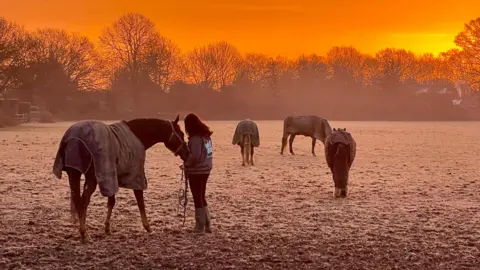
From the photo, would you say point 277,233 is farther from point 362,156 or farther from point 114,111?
point 114,111

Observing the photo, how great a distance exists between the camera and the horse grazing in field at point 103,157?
320 inches

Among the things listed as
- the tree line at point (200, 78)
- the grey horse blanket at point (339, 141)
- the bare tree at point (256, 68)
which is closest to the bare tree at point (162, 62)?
the tree line at point (200, 78)

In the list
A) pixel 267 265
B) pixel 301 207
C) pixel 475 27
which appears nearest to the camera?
pixel 267 265

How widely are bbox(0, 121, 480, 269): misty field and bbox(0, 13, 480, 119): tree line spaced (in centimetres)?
4225

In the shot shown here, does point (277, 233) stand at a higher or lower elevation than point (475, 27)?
lower

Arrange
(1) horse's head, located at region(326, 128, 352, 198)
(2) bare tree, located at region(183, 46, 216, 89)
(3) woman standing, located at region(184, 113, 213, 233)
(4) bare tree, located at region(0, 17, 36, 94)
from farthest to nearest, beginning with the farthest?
(2) bare tree, located at region(183, 46, 216, 89)
(4) bare tree, located at region(0, 17, 36, 94)
(1) horse's head, located at region(326, 128, 352, 198)
(3) woman standing, located at region(184, 113, 213, 233)

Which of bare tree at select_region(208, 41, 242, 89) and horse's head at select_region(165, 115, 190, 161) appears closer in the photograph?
horse's head at select_region(165, 115, 190, 161)

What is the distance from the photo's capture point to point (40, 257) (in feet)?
24.1

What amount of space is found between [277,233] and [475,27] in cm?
6867

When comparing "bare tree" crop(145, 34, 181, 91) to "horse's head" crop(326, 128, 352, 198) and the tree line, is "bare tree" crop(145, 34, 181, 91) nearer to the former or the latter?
the tree line

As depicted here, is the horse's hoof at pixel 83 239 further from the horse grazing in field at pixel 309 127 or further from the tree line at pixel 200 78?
the tree line at pixel 200 78

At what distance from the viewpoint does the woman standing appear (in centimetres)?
880

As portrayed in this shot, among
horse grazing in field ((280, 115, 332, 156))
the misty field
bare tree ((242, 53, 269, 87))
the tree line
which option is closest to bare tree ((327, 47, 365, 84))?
the tree line

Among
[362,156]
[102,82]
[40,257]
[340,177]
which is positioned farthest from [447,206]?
[102,82]
